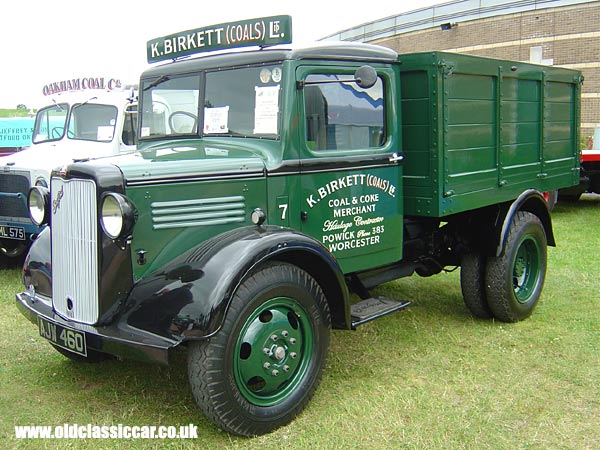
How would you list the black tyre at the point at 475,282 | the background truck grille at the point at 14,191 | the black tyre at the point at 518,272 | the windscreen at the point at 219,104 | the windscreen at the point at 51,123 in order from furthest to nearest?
the windscreen at the point at 51,123
the background truck grille at the point at 14,191
the black tyre at the point at 475,282
the black tyre at the point at 518,272
the windscreen at the point at 219,104

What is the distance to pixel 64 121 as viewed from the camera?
337 inches

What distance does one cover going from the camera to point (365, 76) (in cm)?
385

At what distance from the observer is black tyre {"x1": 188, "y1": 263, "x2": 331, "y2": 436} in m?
3.26

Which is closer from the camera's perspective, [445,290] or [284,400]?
[284,400]

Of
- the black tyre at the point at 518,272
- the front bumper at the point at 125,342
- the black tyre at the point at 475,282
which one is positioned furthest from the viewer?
the black tyre at the point at 475,282

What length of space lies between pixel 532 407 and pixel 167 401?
2.21m

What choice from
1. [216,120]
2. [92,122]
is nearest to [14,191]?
[92,122]

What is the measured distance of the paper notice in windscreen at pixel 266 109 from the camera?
3.91 m

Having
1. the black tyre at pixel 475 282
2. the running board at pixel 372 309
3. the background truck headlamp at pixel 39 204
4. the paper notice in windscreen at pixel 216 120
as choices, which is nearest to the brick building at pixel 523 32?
the black tyre at pixel 475 282

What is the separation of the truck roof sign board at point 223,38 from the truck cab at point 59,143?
2.95 metres

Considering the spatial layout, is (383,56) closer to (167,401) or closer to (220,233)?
(220,233)

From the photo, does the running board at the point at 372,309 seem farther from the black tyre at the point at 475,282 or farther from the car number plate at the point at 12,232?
the car number plate at the point at 12,232

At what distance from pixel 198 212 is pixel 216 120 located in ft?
2.76

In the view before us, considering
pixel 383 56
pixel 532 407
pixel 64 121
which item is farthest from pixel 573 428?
pixel 64 121
